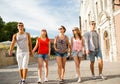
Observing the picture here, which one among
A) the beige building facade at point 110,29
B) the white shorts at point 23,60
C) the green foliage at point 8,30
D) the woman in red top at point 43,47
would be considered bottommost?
the white shorts at point 23,60

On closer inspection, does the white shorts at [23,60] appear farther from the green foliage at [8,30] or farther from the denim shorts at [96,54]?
the green foliage at [8,30]

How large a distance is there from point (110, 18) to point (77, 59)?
18.2m

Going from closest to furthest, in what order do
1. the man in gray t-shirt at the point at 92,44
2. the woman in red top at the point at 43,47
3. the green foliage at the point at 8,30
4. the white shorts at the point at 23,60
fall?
1. the white shorts at the point at 23,60
2. the woman in red top at the point at 43,47
3. the man in gray t-shirt at the point at 92,44
4. the green foliage at the point at 8,30

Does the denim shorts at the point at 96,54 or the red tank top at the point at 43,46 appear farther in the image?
the denim shorts at the point at 96,54

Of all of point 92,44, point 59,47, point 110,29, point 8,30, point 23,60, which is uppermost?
point 8,30

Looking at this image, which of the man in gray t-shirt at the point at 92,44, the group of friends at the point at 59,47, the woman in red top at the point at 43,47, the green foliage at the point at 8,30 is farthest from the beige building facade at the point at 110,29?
the green foliage at the point at 8,30

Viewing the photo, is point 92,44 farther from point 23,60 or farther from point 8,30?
point 8,30

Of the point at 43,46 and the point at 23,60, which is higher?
the point at 43,46

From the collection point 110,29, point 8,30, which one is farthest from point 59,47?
point 8,30

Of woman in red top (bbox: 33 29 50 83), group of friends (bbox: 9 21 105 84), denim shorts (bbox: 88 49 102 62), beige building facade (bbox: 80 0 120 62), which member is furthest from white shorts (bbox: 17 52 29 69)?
beige building facade (bbox: 80 0 120 62)

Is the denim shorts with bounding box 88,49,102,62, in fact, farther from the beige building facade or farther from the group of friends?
the beige building facade

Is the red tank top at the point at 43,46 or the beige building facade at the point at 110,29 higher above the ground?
the beige building facade at the point at 110,29

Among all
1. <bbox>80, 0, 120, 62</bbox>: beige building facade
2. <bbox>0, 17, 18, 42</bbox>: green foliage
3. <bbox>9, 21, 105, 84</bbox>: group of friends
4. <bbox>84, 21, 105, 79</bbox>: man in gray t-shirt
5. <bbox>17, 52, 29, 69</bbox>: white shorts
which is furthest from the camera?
<bbox>0, 17, 18, 42</bbox>: green foliage

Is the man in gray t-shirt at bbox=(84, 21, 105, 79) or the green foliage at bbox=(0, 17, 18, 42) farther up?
the green foliage at bbox=(0, 17, 18, 42)
